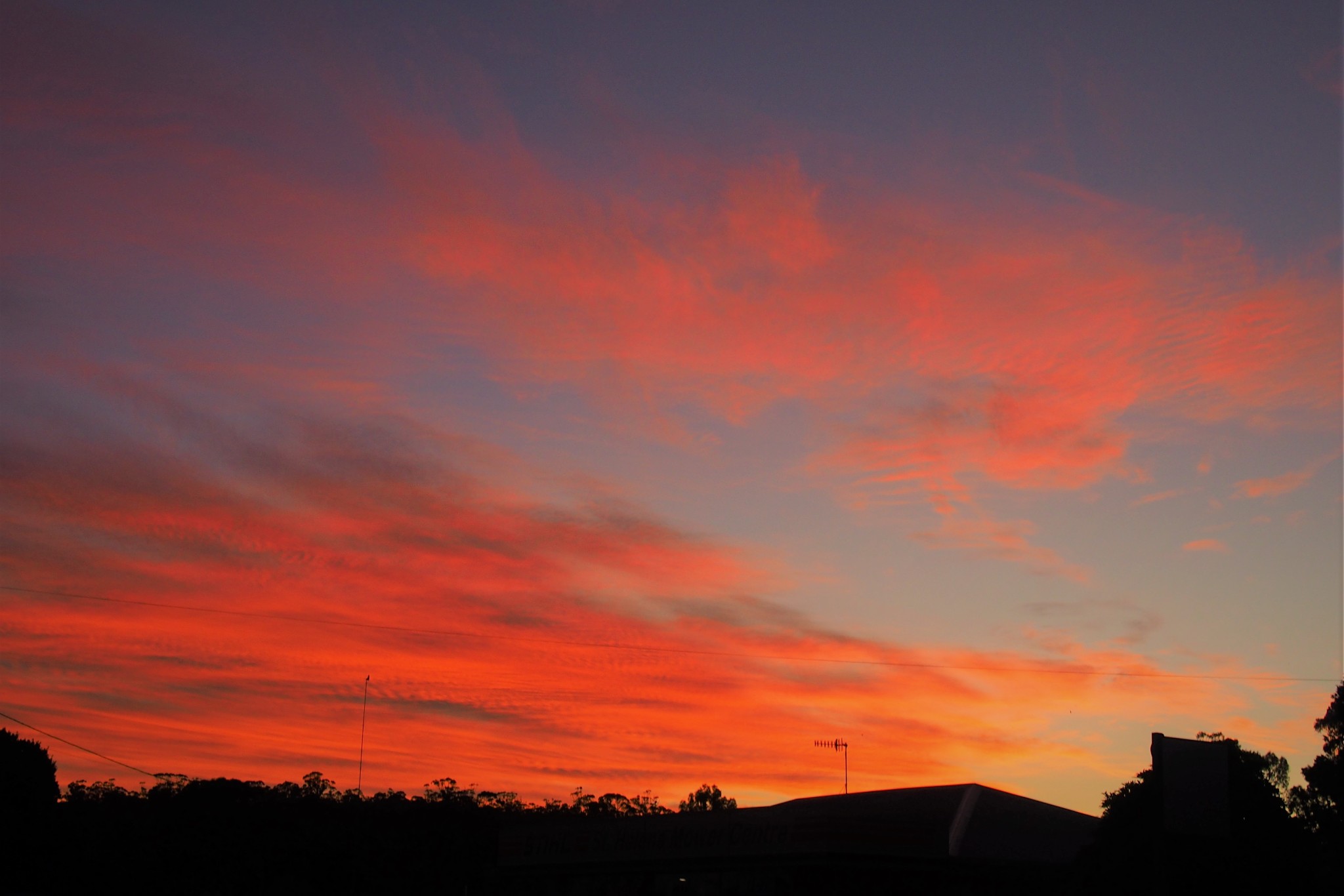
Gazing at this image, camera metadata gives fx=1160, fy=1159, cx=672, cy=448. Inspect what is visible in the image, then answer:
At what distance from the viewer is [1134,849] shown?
3519cm

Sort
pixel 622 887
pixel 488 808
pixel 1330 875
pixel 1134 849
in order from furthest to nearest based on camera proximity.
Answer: pixel 488 808 < pixel 622 887 < pixel 1134 849 < pixel 1330 875

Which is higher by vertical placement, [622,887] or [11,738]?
[11,738]

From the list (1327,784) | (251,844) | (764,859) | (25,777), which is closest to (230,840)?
(251,844)

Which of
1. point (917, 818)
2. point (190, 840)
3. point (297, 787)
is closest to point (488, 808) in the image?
point (297, 787)

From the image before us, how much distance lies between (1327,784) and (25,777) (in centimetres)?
7235

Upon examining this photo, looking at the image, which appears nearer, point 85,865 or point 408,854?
point 85,865

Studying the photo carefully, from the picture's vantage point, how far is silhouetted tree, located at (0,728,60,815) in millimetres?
72312

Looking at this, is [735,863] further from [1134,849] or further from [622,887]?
[1134,849]

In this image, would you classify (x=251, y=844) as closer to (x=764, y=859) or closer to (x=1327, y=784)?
(x=764, y=859)

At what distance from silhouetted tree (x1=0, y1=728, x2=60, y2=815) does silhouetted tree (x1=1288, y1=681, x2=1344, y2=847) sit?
70996 mm

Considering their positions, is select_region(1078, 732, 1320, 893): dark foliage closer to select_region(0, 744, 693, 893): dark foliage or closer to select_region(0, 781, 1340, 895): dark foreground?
select_region(0, 781, 1340, 895): dark foreground

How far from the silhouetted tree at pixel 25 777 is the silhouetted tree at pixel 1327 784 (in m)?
71.0

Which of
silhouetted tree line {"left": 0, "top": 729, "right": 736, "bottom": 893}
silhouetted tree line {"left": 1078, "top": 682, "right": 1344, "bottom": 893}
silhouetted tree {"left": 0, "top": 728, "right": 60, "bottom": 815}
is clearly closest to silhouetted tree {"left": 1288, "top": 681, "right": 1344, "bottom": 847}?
silhouetted tree line {"left": 1078, "top": 682, "right": 1344, "bottom": 893}

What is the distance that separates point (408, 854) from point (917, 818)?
57.8 m
